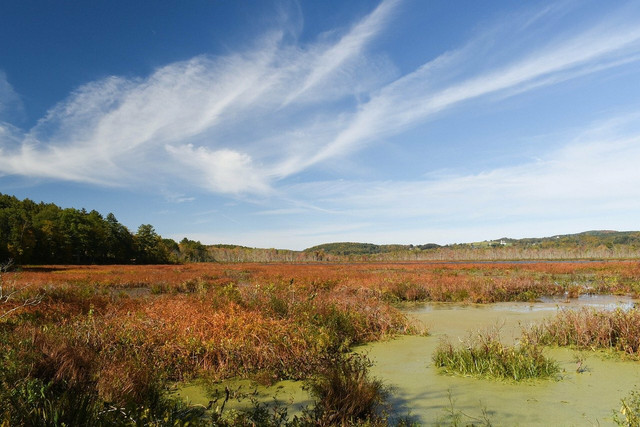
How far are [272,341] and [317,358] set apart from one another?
44.4 inches

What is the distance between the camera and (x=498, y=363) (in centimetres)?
658

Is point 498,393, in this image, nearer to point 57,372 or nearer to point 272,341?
point 272,341

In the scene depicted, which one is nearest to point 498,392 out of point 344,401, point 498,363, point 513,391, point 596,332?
point 513,391

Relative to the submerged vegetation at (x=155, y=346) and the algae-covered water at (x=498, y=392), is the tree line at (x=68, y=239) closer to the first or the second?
the submerged vegetation at (x=155, y=346)

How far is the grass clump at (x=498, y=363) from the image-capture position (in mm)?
6426

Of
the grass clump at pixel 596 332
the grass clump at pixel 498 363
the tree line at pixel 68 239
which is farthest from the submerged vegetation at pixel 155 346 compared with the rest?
the tree line at pixel 68 239

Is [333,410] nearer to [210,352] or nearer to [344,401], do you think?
[344,401]

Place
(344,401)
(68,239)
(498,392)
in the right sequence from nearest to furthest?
1. (344,401)
2. (498,392)
3. (68,239)

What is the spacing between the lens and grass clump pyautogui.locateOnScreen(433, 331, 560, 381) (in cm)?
643

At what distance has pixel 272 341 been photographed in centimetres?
758

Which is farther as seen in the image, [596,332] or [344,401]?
[596,332]

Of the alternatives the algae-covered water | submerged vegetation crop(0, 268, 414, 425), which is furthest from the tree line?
the algae-covered water

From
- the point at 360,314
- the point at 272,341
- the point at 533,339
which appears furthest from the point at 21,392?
the point at 533,339

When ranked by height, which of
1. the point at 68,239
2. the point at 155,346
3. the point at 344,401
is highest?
the point at 68,239
